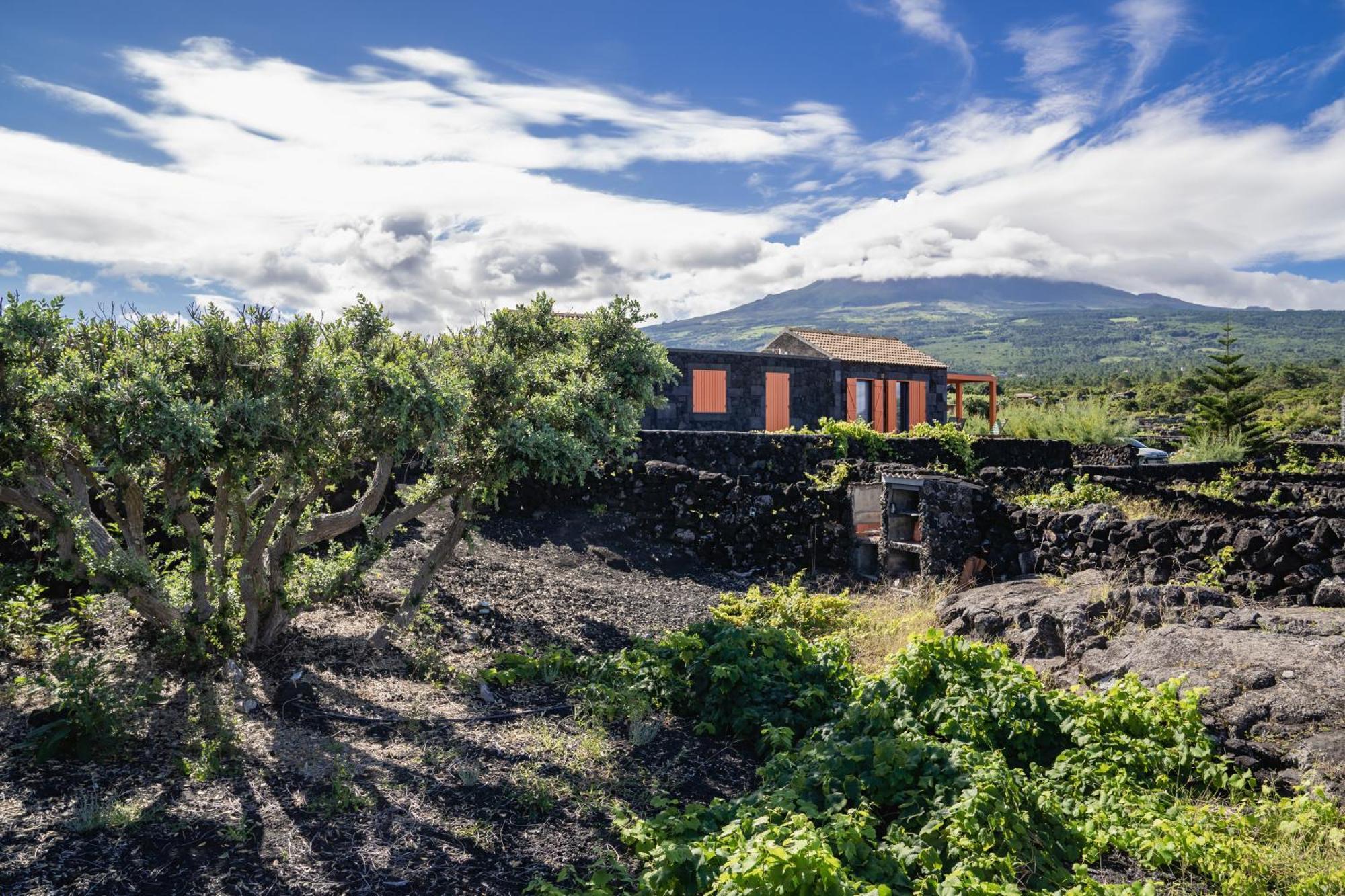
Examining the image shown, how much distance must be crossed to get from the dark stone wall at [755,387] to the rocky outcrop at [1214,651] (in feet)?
40.7

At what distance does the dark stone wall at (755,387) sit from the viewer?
886 inches

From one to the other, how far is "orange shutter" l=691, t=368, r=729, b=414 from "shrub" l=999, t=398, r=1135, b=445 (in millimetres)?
8332

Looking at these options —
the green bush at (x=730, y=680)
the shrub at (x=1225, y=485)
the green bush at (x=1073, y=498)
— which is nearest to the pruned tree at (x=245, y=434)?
the green bush at (x=730, y=680)

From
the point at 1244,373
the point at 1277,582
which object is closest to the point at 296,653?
the point at 1277,582

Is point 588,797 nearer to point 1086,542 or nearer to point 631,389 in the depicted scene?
point 631,389

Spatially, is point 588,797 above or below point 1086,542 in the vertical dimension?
below

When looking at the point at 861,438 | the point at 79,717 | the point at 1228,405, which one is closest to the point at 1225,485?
the point at 861,438

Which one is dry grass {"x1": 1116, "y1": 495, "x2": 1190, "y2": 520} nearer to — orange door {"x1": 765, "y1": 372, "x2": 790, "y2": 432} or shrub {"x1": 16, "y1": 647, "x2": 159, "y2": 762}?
shrub {"x1": 16, "y1": 647, "x2": 159, "y2": 762}

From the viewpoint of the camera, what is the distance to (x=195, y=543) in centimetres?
673

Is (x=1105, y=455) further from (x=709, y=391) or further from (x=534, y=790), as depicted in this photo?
(x=534, y=790)

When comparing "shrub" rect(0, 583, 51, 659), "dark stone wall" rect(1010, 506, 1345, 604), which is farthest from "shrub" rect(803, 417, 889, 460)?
"shrub" rect(0, 583, 51, 659)

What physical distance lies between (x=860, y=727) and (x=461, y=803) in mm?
2569

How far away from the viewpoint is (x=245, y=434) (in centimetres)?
600

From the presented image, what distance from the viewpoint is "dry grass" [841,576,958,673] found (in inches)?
344
